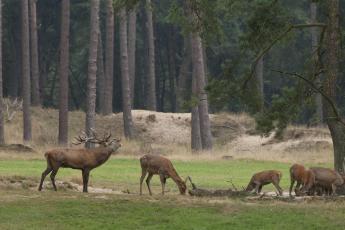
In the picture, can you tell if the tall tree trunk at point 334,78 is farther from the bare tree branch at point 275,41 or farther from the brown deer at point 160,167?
the brown deer at point 160,167

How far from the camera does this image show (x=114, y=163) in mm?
40625

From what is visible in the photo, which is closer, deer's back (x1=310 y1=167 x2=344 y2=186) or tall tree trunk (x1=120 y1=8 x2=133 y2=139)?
deer's back (x1=310 y1=167 x2=344 y2=186)

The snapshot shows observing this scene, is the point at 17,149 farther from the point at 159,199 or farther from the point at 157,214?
the point at 157,214

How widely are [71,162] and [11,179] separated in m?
2.84

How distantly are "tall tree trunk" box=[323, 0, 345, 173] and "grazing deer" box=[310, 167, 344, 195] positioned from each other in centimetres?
70

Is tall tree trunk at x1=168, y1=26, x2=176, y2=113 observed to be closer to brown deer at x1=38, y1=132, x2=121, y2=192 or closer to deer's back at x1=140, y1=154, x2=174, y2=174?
brown deer at x1=38, y1=132, x2=121, y2=192

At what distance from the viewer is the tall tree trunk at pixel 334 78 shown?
22812 millimetres

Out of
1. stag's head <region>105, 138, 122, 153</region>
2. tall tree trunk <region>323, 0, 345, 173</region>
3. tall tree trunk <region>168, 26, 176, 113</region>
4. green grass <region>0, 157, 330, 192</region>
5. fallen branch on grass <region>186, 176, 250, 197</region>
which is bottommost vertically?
green grass <region>0, 157, 330, 192</region>

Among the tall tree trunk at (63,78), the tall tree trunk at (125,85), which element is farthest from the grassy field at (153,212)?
the tall tree trunk at (125,85)

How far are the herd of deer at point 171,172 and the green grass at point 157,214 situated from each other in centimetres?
198

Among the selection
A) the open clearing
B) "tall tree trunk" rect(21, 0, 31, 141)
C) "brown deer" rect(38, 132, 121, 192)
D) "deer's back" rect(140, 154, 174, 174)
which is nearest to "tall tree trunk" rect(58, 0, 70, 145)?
the open clearing

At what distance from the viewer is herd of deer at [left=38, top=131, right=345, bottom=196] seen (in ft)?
74.1

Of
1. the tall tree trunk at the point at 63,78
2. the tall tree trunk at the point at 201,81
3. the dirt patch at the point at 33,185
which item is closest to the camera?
the dirt patch at the point at 33,185

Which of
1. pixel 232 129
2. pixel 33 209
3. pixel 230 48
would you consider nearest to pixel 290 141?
pixel 232 129
